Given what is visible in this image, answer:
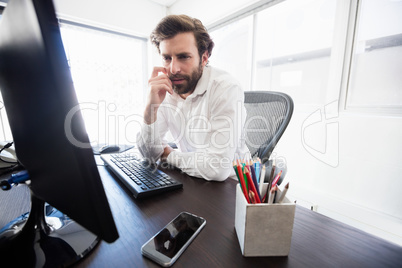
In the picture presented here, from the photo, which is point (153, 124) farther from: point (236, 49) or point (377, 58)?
point (236, 49)

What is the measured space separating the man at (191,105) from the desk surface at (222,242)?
0.82ft

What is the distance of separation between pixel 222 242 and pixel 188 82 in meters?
0.91

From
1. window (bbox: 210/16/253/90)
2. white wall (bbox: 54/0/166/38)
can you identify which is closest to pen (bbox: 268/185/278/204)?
window (bbox: 210/16/253/90)

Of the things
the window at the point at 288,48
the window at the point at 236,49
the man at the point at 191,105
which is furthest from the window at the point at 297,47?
the man at the point at 191,105

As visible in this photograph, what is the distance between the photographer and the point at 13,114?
36 centimetres

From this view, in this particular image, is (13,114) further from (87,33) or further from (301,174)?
(87,33)

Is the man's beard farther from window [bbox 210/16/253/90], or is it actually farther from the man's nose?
window [bbox 210/16/253/90]

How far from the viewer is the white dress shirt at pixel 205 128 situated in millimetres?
749

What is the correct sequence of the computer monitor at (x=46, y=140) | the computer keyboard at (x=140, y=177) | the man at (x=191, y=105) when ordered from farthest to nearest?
the man at (x=191, y=105), the computer keyboard at (x=140, y=177), the computer monitor at (x=46, y=140)

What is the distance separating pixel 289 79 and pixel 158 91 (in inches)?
51.4

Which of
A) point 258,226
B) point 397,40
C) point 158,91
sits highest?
point 397,40

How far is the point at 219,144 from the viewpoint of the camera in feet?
2.70

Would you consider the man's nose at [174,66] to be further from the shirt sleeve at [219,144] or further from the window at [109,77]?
the window at [109,77]

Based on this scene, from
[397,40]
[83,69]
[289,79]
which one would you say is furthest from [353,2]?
[83,69]
